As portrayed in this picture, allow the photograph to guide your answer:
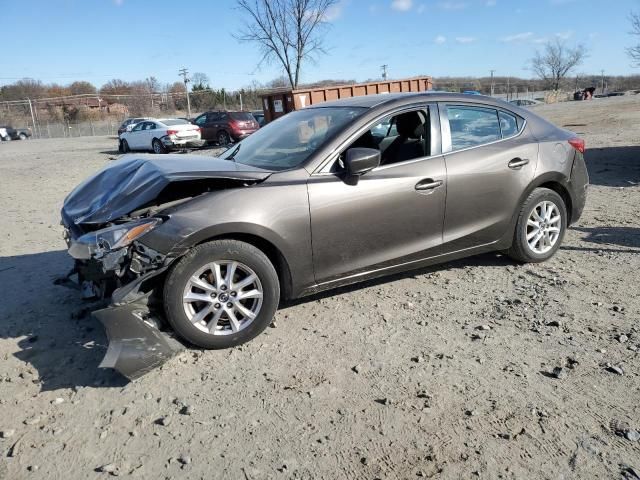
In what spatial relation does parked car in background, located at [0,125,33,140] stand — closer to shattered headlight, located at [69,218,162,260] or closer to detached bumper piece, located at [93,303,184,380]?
shattered headlight, located at [69,218,162,260]

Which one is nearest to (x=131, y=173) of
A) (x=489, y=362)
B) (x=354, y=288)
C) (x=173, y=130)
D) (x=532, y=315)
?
(x=354, y=288)

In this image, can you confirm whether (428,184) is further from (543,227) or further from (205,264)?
(205,264)

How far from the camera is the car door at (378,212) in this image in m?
3.77

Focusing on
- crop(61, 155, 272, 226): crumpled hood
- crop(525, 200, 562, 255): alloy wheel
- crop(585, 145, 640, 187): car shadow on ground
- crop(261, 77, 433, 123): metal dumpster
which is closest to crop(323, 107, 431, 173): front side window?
crop(61, 155, 272, 226): crumpled hood

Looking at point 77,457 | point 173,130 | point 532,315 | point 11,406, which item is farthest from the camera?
point 173,130

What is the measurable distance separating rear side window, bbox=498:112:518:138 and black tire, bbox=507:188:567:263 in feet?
1.93

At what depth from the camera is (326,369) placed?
10.8ft

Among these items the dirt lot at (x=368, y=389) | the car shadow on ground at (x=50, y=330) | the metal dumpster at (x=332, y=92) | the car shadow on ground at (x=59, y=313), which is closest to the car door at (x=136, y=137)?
the metal dumpster at (x=332, y=92)

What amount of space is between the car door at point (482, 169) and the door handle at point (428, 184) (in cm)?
13

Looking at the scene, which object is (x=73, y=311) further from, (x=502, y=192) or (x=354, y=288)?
(x=502, y=192)

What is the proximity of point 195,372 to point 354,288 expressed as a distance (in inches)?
68.2

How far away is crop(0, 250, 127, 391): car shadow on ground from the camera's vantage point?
10.8 feet

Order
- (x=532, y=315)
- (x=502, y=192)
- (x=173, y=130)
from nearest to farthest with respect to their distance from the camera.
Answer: (x=532, y=315) → (x=502, y=192) → (x=173, y=130)

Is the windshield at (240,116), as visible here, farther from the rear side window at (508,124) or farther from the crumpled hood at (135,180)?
the rear side window at (508,124)
